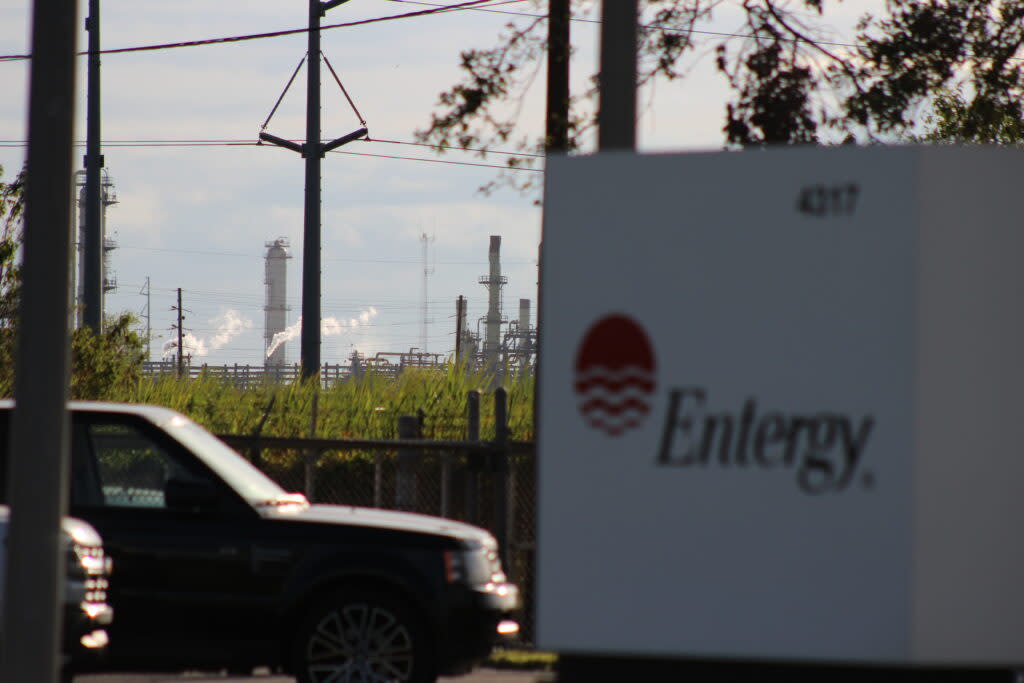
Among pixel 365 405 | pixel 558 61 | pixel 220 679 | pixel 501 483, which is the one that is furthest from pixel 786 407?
pixel 365 405

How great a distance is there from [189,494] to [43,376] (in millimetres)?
2890

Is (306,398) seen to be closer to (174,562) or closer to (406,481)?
(406,481)

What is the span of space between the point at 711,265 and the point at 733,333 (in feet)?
0.76

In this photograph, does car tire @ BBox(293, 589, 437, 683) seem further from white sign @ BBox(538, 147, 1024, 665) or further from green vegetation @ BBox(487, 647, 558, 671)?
white sign @ BBox(538, 147, 1024, 665)

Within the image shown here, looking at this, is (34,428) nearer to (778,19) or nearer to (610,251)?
(610,251)

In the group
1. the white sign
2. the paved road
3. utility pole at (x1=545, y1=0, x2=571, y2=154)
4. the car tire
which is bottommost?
the paved road

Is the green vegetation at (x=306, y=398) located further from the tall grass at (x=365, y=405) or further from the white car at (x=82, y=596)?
the white car at (x=82, y=596)

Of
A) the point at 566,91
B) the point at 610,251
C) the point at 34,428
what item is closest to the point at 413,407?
the point at 566,91

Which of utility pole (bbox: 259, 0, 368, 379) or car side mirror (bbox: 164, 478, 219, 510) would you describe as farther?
utility pole (bbox: 259, 0, 368, 379)

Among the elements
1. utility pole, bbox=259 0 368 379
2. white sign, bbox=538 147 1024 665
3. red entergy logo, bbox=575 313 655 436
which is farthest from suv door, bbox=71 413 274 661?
utility pole, bbox=259 0 368 379

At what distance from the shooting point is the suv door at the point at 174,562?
29.9ft

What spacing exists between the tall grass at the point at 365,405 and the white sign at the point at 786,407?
1205 centimetres

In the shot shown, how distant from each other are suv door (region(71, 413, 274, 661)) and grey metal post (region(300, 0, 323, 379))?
46.4ft

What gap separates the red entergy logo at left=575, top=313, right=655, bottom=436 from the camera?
4961 mm
